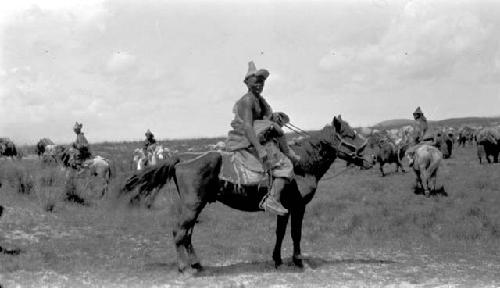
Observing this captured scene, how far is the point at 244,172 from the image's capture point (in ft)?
26.1

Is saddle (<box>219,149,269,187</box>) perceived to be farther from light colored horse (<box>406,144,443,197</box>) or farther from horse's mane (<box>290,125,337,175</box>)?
light colored horse (<box>406,144,443,197</box>)

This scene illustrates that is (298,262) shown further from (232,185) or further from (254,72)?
(254,72)

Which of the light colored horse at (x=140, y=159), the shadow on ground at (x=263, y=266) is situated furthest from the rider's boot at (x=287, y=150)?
the light colored horse at (x=140, y=159)

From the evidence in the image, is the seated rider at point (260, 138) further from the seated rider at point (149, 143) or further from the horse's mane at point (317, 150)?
the seated rider at point (149, 143)

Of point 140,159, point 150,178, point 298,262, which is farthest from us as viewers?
point 140,159

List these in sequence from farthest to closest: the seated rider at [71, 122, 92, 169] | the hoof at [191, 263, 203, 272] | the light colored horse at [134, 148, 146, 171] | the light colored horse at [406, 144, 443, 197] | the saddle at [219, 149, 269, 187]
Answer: the light colored horse at [134, 148, 146, 171], the seated rider at [71, 122, 92, 169], the light colored horse at [406, 144, 443, 197], the hoof at [191, 263, 203, 272], the saddle at [219, 149, 269, 187]

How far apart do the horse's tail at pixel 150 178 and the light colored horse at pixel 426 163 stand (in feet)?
37.2

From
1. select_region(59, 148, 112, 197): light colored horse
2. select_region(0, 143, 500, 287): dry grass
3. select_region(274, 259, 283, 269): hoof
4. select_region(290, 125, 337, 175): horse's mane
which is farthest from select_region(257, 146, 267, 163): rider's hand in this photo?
select_region(59, 148, 112, 197): light colored horse

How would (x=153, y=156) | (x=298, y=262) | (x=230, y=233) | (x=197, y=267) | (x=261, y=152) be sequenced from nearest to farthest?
(x=261, y=152), (x=197, y=267), (x=298, y=262), (x=230, y=233), (x=153, y=156)

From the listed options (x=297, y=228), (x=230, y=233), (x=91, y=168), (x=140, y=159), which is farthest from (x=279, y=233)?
(x=140, y=159)

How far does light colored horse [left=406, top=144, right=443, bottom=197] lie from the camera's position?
1781 cm

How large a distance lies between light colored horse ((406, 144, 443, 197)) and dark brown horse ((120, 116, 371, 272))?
9710mm

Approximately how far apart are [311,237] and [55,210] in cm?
645

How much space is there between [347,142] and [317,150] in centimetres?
49
